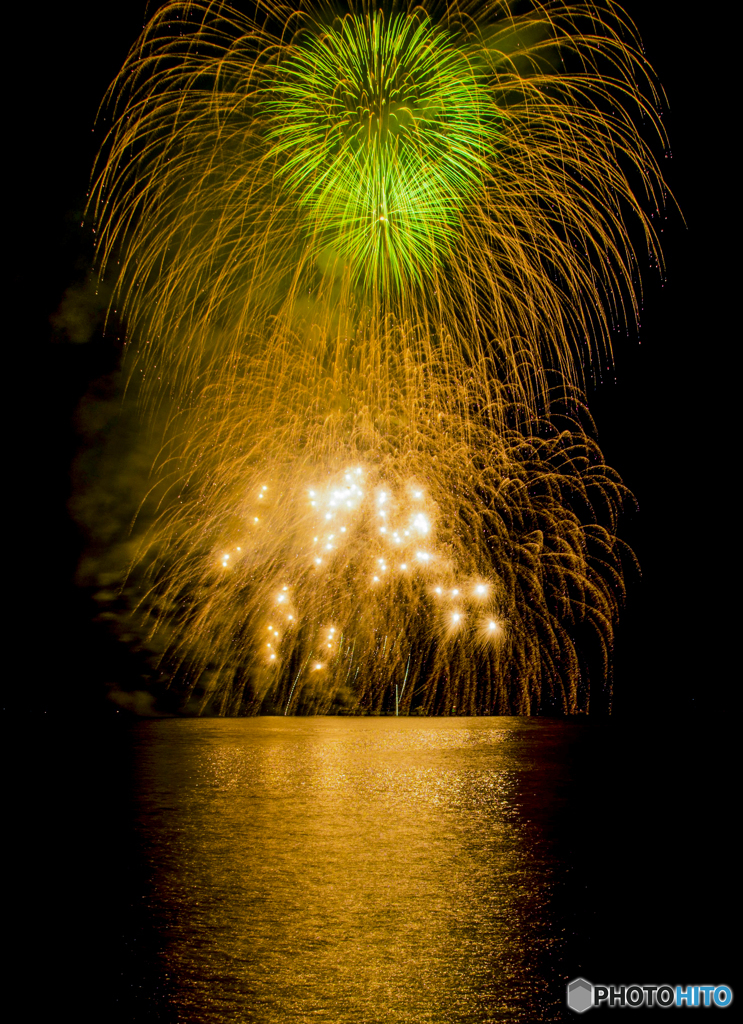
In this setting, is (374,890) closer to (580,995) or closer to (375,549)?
(580,995)

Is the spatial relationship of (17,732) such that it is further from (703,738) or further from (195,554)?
(703,738)

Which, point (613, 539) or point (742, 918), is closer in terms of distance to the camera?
point (742, 918)

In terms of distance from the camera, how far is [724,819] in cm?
469

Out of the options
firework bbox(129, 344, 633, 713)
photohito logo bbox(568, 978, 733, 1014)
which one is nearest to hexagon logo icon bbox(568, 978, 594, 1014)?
photohito logo bbox(568, 978, 733, 1014)

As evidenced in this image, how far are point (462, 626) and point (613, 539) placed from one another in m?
3.22

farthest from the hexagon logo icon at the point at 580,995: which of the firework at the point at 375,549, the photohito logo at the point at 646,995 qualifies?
the firework at the point at 375,549

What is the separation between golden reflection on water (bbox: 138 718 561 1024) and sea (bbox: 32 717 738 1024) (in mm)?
10

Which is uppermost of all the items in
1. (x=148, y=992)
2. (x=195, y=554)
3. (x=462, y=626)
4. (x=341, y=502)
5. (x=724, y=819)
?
(x=341, y=502)

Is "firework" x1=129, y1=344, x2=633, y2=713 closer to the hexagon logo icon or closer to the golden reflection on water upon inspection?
the golden reflection on water

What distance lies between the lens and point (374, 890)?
3203 mm

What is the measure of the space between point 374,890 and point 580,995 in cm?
111

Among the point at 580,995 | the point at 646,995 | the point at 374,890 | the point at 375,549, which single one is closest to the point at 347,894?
the point at 374,890

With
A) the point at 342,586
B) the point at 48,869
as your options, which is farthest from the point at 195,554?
the point at 48,869

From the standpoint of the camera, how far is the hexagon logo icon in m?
2.24
